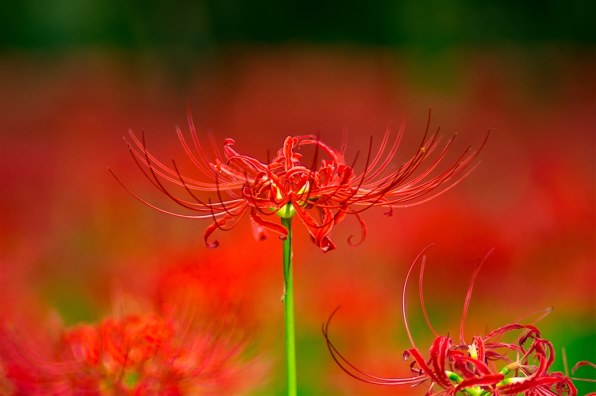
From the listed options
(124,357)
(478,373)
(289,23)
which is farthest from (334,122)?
(478,373)

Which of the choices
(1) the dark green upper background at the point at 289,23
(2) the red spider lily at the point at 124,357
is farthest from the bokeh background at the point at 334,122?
(2) the red spider lily at the point at 124,357

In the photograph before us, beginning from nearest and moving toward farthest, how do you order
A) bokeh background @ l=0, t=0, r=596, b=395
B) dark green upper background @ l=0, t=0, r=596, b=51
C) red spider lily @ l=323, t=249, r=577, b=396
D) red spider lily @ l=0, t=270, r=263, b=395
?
red spider lily @ l=323, t=249, r=577, b=396 → red spider lily @ l=0, t=270, r=263, b=395 → bokeh background @ l=0, t=0, r=596, b=395 → dark green upper background @ l=0, t=0, r=596, b=51

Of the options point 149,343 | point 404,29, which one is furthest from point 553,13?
point 149,343

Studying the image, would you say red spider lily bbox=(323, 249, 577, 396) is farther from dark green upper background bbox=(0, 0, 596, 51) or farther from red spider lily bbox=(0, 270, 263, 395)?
dark green upper background bbox=(0, 0, 596, 51)

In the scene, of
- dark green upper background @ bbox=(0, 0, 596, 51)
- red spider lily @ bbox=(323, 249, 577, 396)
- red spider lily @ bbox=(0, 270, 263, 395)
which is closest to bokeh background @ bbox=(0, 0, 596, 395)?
dark green upper background @ bbox=(0, 0, 596, 51)

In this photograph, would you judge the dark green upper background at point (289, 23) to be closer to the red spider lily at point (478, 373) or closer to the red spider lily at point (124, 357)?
the red spider lily at point (124, 357)

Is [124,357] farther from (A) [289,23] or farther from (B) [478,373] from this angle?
(A) [289,23]

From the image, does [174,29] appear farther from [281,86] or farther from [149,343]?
[149,343]

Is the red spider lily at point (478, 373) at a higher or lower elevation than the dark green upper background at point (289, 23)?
lower
